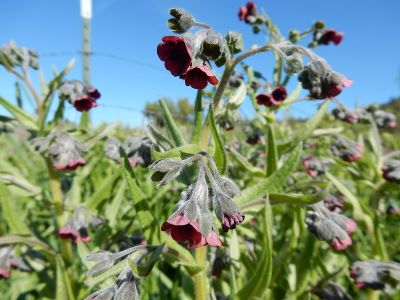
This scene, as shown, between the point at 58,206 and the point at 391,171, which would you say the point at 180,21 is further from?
the point at 391,171

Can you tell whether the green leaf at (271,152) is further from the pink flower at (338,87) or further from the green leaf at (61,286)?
the green leaf at (61,286)

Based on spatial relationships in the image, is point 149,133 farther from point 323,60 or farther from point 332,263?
point 332,263

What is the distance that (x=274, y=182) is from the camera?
185cm

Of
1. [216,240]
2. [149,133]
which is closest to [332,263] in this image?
[149,133]

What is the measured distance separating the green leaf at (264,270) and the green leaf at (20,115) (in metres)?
1.94

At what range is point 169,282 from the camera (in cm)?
272

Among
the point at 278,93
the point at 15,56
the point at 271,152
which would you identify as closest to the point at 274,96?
the point at 278,93

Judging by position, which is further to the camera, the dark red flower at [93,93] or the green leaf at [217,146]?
the dark red flower at [93,93]

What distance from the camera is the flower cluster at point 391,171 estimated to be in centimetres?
260

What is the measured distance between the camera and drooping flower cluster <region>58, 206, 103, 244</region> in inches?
96.7

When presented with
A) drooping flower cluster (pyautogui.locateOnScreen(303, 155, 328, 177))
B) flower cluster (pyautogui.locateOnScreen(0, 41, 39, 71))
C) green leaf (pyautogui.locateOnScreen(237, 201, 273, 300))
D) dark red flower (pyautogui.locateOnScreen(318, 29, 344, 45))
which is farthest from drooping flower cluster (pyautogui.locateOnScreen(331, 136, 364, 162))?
flower cluster (pyautogui.locateOnScreen(0, 41, 39, 71))

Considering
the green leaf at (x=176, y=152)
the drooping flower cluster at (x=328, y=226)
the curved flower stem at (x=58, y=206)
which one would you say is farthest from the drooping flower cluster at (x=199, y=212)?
the curved flower stem at (x=58, y=206)

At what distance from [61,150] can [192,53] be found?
5.06 feet

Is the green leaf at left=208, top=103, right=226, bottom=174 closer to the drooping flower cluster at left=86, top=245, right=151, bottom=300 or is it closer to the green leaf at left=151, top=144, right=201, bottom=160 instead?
the green leaf at left=151, top=144, right=201, bottom=160
